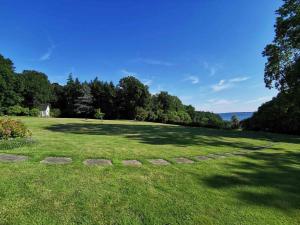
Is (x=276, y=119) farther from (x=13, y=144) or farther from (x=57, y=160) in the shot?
(x=13, y=144)

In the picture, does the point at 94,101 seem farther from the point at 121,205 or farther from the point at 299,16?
the point at 121,205

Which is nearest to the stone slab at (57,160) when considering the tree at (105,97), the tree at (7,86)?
the tree at (7,86)

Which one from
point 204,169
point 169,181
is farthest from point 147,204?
point 204,169

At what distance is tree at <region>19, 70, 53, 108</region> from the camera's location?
1837 inches

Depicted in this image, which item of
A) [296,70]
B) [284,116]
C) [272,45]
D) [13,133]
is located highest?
[272,45]

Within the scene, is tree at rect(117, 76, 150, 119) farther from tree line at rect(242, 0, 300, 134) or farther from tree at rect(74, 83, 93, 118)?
tree line at rect(242, 0, 300, 134)

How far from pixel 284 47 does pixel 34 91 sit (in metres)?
45.2

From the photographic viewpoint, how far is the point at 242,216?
3557mm

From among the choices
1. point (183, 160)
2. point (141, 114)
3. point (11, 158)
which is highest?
point (141, 114)

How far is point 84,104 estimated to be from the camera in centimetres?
5066

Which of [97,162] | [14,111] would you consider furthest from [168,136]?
[14,111]

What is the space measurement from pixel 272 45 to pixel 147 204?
21.3m

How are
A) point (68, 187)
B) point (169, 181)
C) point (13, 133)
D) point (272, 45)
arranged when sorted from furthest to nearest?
1. point (272, 45)
2. point (13, 133)
3. point (169, 181)
4. point (68, 187)

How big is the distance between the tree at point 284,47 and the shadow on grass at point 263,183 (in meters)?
14.3
